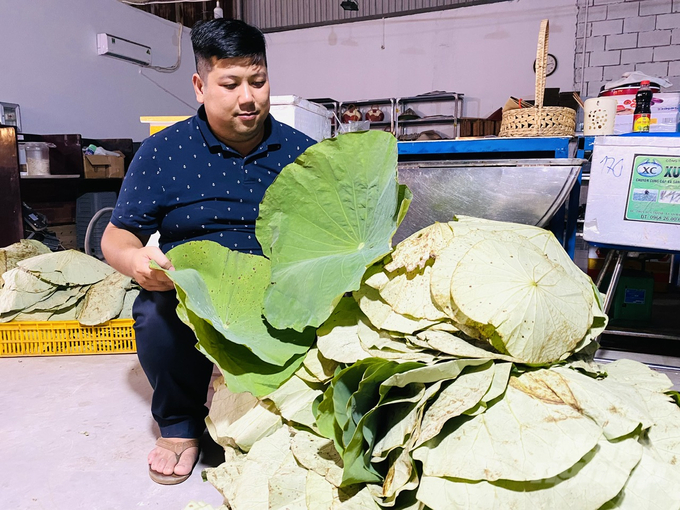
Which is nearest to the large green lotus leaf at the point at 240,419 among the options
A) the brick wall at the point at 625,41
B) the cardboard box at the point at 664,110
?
the cardboard box at the point at 664,110

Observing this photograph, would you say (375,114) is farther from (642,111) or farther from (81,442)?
(81,442)

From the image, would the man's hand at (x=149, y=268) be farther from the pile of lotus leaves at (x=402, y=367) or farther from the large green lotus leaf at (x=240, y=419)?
the large green lotus leaf at (x=240, y=419)

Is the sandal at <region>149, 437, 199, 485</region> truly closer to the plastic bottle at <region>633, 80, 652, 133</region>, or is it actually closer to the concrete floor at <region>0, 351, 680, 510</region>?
the concrete floor at <region>0, 351, 680, 510</region>

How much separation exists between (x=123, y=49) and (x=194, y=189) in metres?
6.49

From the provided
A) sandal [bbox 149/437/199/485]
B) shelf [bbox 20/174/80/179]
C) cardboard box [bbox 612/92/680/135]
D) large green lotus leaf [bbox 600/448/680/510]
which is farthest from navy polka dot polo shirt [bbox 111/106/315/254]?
shelf [bbox 20/174/80/179]

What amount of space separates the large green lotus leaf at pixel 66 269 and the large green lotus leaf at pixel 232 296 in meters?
1.66

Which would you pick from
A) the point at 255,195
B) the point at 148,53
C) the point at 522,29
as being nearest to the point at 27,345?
the point at 255,195

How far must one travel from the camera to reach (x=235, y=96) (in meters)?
1.27

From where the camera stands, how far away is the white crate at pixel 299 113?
2238 millimetres

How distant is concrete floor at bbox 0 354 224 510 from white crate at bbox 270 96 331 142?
1249 millimetres

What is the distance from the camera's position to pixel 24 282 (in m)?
2.35

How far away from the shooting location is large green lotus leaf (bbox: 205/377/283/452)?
41.9 inches

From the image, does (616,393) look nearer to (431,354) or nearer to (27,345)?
(431,354)

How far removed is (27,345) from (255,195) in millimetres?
1591
